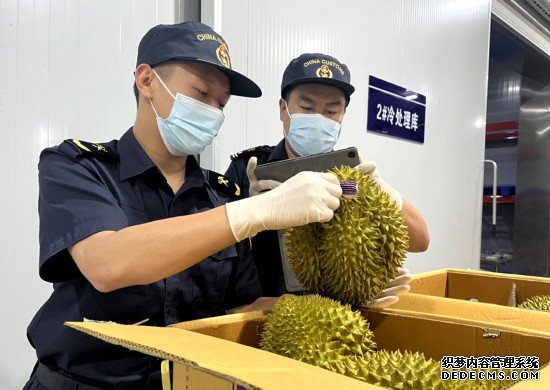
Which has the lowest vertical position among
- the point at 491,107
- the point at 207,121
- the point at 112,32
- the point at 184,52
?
the point at 207,121

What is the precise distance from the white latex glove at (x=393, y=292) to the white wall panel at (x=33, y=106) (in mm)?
1154

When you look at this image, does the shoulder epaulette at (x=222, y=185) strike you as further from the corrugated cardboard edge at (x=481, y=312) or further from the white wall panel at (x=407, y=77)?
the white wall panel at (x=407, y=77)

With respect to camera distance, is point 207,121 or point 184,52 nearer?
point 184,52

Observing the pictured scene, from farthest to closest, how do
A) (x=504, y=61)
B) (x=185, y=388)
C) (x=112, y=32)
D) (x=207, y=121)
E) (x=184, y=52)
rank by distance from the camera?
(x=504, y=61) → (x=112, y=32) → (x=207, y=121) → (x=184, y=52) → (x=185, y=388)

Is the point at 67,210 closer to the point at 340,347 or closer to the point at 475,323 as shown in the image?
the point at 340,347

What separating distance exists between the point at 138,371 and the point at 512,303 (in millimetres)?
1124

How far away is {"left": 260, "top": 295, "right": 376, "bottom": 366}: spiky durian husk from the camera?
73 centimetres

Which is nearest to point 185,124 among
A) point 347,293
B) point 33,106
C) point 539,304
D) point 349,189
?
point 349,189

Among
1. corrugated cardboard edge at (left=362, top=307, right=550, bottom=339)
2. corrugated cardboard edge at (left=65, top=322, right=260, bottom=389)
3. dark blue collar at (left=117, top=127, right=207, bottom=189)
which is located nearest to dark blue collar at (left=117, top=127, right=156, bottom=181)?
dark blue collar at (left=117, top=127, right=207, bottom=189)

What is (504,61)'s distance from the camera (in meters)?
5.66

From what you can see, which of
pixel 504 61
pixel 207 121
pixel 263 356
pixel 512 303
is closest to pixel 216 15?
pixel 207 121

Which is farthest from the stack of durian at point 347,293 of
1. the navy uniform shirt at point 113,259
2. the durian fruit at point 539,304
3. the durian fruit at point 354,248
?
the durian fruit at point 539,304

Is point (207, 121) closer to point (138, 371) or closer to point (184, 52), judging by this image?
point (184, 52)

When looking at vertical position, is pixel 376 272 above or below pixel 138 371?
above
